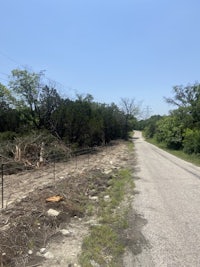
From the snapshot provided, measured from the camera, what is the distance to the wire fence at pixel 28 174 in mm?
8944

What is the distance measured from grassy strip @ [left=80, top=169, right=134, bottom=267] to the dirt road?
30 cm

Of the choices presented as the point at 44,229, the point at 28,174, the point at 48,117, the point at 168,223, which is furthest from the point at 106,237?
the point at 48,117

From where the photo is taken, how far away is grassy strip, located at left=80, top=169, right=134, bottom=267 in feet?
13.3

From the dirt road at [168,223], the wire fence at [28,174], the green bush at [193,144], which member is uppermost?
the green bush at [193,144]

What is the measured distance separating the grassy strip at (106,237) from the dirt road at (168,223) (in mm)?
303

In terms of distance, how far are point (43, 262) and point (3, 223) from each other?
6.21 feet

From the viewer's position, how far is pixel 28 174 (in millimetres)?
13375

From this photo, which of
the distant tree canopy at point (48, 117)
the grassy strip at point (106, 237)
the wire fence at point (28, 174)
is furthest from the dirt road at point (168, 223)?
the distant tree canopy at point (48, 117)

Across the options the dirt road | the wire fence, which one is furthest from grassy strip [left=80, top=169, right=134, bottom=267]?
the wire fence

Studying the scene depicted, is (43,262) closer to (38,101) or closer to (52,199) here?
(52,199)

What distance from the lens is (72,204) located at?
6730 millimetres

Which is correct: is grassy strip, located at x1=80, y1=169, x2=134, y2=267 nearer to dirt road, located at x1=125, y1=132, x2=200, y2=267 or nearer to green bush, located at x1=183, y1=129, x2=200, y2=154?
dirt road, located at x1=125, y1=132, x2=200, y2=267

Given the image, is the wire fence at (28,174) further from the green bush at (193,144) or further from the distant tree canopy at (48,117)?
the green bush at (193,144)

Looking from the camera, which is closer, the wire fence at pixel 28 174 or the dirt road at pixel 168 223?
the dirt road at pixel 168 223
